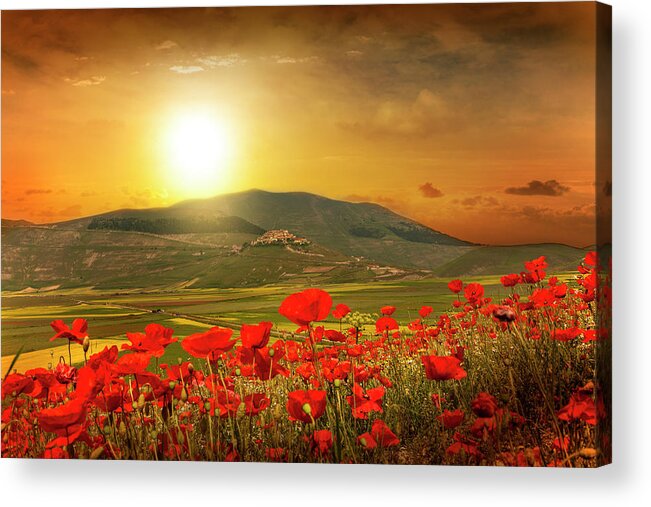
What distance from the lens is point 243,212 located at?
515 cm

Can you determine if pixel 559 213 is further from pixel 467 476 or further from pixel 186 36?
pixel 186 36

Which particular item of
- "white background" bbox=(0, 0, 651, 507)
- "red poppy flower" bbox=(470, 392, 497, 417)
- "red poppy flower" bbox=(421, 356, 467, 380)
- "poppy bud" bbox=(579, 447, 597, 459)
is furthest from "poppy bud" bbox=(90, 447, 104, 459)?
"poppy bud" bbox=(579, 447, 597, 459)

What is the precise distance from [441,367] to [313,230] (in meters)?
1.18

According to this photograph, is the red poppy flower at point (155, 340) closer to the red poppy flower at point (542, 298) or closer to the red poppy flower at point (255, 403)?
the red poppy flower at point (255, 403)

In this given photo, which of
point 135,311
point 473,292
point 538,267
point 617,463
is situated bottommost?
point 617,463

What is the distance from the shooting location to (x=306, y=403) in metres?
4.46

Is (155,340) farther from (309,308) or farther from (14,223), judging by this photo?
(14,223)

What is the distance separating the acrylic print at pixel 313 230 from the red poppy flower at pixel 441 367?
0.02 meters

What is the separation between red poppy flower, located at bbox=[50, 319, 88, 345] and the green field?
58mm

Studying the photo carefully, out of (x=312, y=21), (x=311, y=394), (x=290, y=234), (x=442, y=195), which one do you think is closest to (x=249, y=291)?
(x=290, y=234)

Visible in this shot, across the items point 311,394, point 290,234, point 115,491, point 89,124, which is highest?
point 89,124

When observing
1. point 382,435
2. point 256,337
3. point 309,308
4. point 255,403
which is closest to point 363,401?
point 382,435

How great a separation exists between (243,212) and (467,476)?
198cm

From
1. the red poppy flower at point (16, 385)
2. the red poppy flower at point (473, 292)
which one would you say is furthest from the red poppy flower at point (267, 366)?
the red poppy flower at point (16, 385)
